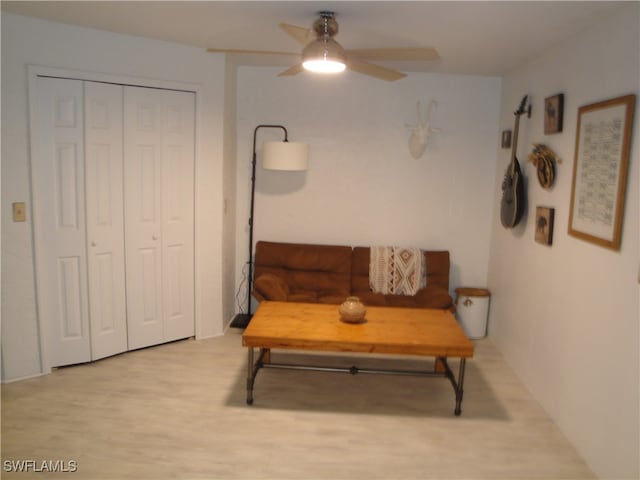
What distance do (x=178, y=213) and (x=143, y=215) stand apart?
0.94 feet

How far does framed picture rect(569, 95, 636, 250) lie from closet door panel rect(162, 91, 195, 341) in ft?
9.09

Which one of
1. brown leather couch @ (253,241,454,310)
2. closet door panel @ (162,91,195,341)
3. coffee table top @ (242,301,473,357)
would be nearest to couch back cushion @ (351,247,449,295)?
brown leather couch @ (253,241,454,310)

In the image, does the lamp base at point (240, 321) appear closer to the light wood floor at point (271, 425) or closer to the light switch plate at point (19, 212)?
the light wood floor at point (271, 425)

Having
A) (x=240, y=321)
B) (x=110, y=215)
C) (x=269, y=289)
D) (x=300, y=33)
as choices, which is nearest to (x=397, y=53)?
(x=300, y=33)

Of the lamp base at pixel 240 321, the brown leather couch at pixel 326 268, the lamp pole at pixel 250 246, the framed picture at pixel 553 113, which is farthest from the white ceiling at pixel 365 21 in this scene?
the lamp base at pixel 240 321

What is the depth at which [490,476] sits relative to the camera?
2.60 meters

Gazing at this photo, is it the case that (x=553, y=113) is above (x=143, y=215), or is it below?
above

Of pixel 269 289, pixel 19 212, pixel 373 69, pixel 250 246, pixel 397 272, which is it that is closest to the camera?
pixel 373 69

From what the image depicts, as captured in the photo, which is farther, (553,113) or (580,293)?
(553,113)

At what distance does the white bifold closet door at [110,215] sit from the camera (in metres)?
Result: 3.44

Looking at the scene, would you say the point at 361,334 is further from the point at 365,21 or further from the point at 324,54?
the point at 365,21

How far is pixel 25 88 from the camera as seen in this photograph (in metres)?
3.24

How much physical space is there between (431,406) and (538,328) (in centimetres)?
92

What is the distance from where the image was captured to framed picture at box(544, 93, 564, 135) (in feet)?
10.4
